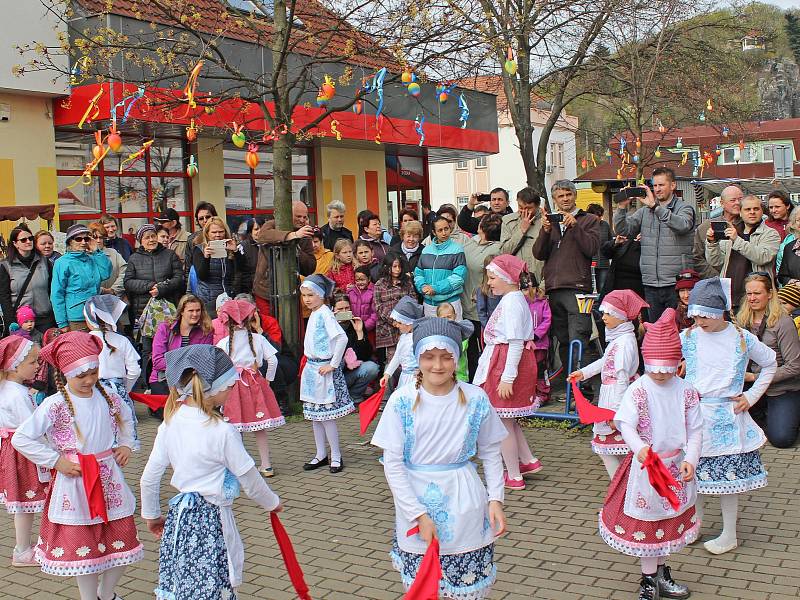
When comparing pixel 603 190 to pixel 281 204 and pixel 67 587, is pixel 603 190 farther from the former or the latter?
pixel 67 587

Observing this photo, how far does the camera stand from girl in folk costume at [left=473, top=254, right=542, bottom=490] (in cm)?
712

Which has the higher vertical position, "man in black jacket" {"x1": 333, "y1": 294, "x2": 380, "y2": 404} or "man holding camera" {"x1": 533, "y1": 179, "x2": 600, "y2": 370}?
"man holding camera" {"x1": 533, "y1": 179, "x2": 600, "y2": 370}

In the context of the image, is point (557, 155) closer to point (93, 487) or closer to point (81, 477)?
point (81, 477)

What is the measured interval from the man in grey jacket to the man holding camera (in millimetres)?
357

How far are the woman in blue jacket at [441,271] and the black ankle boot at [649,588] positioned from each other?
15.6 ft

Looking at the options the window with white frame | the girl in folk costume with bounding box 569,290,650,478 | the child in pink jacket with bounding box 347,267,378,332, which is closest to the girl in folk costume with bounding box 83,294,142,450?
the child in pink jacket with bounding box 347,267,378,332

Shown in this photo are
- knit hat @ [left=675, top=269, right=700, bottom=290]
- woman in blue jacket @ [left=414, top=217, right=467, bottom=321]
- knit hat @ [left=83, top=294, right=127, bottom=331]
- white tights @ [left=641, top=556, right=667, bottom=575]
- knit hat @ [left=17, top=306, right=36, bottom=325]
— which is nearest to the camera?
white tights @ [left=641, top=556, right=667, bottom=575]

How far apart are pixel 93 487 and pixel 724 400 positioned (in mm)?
3888

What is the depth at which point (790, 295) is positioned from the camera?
847 cm

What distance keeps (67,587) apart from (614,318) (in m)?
4.05

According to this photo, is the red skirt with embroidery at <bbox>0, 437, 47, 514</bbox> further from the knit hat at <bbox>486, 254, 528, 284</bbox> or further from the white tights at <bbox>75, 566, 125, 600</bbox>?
the knit hat at <bbox>486, 254, 528, 284</bbox>

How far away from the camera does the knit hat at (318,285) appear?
321 inches

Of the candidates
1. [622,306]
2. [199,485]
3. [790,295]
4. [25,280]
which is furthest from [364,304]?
[199,485]

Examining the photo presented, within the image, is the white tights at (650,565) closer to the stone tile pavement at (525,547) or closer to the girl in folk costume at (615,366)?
the stone tile pavement at (525,547)
